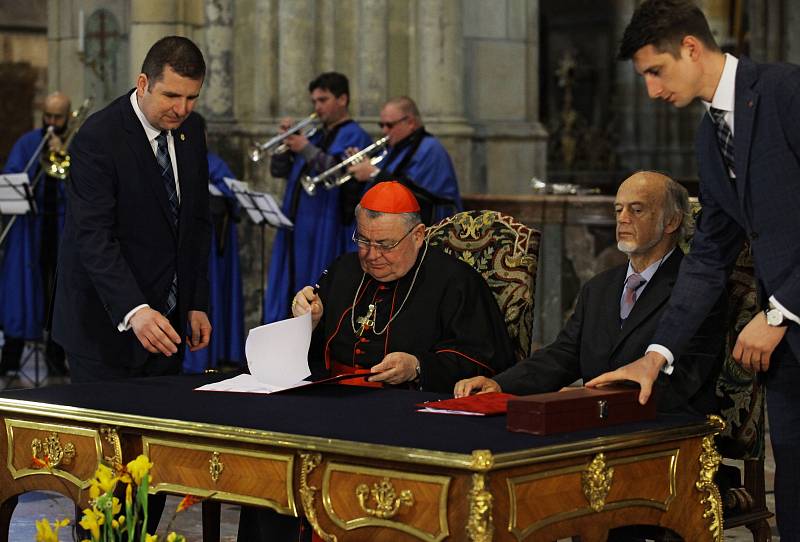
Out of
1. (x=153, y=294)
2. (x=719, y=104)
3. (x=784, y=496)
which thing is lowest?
(x=784, y=496)

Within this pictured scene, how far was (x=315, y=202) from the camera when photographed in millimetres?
9617

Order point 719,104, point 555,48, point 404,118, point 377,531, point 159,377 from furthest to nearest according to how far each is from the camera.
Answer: point 555,48
point 404,118
point 159,377
point 719,104
point 377,531

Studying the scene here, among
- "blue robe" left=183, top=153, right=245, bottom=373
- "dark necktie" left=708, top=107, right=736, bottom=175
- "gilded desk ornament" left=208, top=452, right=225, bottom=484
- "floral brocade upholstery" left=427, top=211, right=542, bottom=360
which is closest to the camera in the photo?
"gilded desk ornament" left=208, top=452, right=225, bottom=484

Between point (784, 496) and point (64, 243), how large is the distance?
7.98 ft

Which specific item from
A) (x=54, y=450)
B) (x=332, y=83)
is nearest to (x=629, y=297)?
(x=54, y=450)

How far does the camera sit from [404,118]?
29.5ft

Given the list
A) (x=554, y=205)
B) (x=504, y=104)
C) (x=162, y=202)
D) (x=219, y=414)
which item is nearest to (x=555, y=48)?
(x=504, y=104)

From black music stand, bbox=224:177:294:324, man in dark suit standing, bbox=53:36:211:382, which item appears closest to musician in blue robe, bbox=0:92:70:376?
black music stand, bbox=224:177:294:324

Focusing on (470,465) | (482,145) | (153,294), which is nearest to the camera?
(470,465)

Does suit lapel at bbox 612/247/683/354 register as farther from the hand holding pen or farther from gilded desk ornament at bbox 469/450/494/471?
gilded desk ornament at bbox 469/450/494/471

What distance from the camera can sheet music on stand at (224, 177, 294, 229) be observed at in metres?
9.12

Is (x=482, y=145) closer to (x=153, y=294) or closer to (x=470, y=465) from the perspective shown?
(x=153, y=294)

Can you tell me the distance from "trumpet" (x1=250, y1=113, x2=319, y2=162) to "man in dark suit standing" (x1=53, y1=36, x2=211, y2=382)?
4.16 meters

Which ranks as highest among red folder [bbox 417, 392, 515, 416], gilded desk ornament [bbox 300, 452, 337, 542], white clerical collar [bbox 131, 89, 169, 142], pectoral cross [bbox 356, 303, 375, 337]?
white clerical collar [bbox 131, 89, 169, 142]
